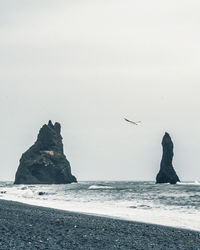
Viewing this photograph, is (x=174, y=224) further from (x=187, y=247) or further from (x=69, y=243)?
(x=69, y=243)

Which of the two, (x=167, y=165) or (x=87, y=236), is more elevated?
(x=167, y=165)

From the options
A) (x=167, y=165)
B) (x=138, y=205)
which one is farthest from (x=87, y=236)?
(x=167, y=165)

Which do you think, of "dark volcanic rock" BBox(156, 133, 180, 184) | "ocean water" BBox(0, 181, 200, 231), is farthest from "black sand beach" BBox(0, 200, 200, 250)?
"dark volcanic rock" BBox(156, 133, 180, 184)

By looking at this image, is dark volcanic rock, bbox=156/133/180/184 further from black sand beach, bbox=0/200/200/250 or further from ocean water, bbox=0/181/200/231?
black sand beach, bbox=0/200/200/250

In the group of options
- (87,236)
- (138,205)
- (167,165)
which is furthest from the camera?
(167,165)

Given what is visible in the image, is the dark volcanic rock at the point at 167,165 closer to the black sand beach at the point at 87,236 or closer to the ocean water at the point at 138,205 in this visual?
the ocean water at the point at 138,205

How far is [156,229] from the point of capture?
2398 centimetres

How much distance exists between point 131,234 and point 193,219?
11.4 metres

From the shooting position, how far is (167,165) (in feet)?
614

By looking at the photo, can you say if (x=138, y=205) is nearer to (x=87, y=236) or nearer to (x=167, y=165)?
(x=87, y=236)

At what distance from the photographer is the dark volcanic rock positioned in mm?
184000

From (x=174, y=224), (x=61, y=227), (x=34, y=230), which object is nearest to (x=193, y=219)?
(x=174, y=224)

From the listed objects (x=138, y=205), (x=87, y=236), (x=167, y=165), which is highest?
(x=167, y=165)

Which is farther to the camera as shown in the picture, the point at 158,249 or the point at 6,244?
the point at 158,249
